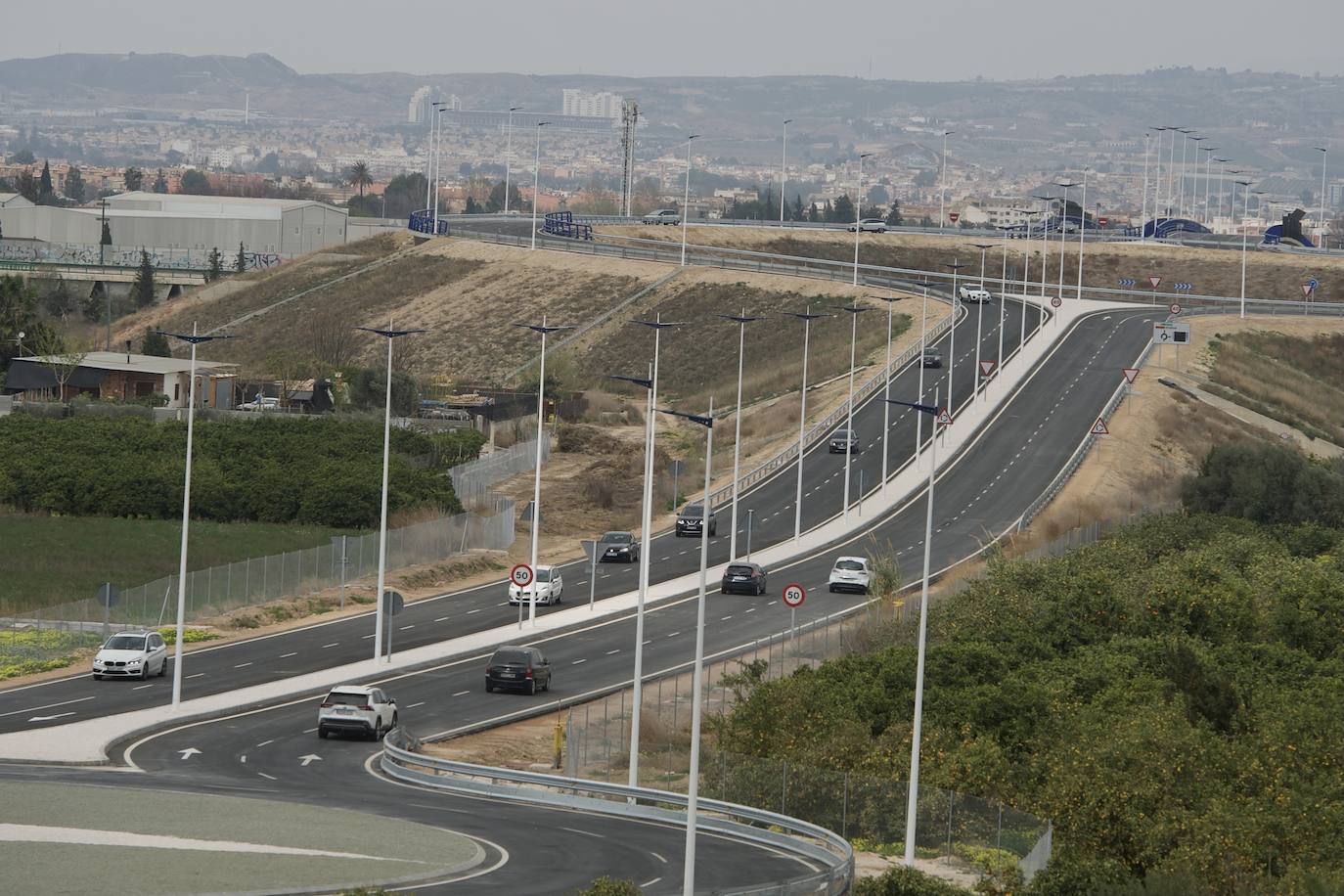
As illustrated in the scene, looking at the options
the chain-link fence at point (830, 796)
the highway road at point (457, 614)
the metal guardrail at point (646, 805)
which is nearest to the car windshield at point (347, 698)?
the metal guardrail at point (646, 805)

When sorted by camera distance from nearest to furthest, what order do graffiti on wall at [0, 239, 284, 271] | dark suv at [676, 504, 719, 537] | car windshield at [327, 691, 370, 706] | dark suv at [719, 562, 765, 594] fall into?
1. car windshield at [327, 691, 370, 706]
2. dark suv at [719, 562, 765, 594]
3. dark suv at [676, 504, 719, 537]
4. graffiti on wall at [0, 239, 284, 271]

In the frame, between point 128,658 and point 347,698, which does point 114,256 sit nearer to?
point 128,658

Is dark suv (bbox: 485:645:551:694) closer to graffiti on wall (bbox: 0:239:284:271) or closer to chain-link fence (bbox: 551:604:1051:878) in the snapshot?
chain-link fence (bbox: 551:604:1051:878)

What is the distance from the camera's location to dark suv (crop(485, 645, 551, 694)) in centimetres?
5131

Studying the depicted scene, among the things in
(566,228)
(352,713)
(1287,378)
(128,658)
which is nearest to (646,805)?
(352,713)

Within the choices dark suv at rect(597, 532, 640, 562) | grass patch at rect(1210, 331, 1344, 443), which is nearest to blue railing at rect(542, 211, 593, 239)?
grass patch at rect(1210, 331, 1344, 443)

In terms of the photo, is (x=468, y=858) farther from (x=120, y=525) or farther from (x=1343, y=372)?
(x=1343, y=372)

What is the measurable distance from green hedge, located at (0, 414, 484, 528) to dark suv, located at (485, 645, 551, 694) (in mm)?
25452

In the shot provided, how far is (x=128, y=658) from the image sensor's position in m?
50.6

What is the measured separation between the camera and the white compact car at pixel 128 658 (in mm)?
50656

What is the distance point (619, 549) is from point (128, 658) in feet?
87.4

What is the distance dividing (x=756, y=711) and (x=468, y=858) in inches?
456

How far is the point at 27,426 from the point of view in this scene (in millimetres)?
86875

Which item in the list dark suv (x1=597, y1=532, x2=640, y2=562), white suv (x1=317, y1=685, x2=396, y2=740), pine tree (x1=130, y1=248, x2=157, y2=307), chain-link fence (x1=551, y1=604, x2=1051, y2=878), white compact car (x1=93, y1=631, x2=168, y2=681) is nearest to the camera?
chain-link fence (x1=551, y1=604, x2=1051, y2=878)
